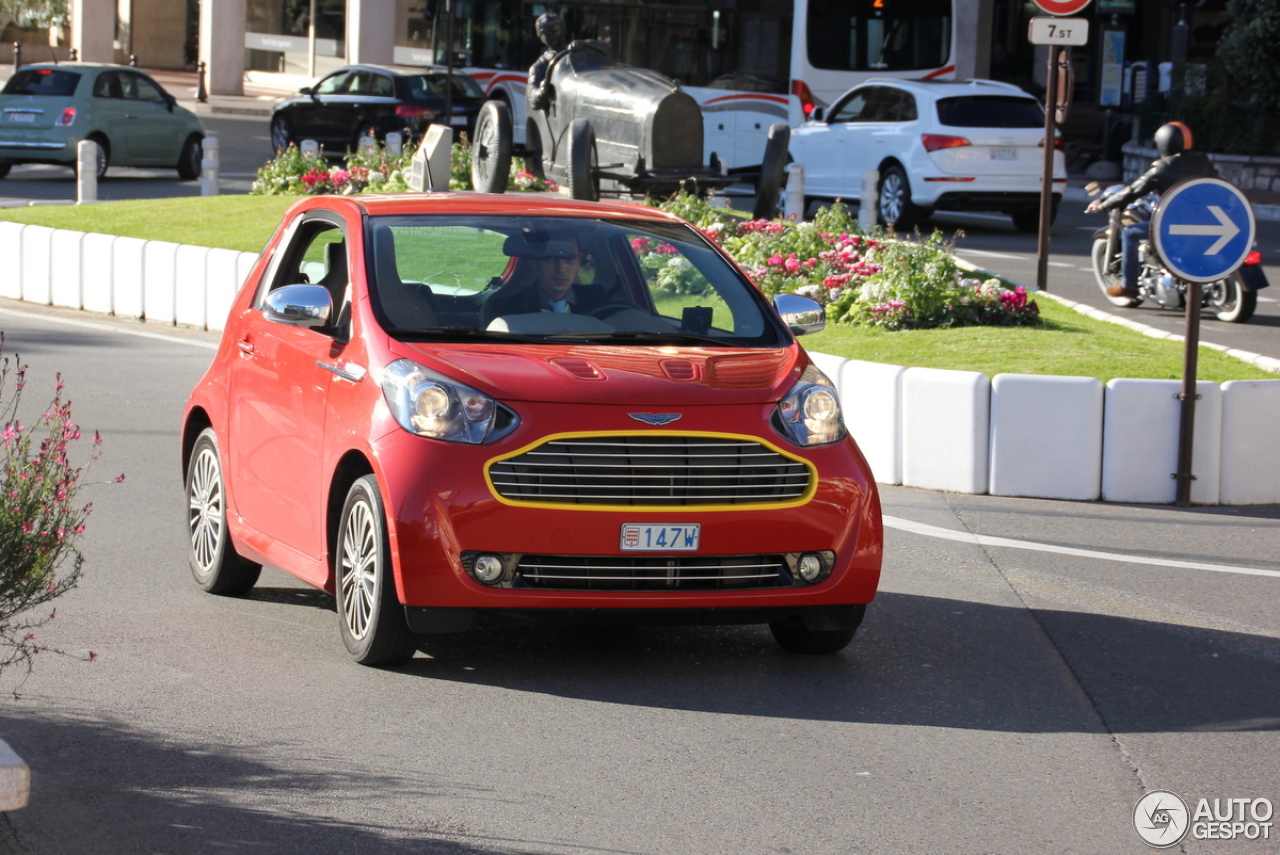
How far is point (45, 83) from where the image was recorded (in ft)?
95.5

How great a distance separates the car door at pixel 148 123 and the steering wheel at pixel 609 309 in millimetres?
23837

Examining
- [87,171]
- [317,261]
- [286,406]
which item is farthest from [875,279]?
[87,171]

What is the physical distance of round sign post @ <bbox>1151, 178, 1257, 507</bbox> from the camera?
1006 centimetres

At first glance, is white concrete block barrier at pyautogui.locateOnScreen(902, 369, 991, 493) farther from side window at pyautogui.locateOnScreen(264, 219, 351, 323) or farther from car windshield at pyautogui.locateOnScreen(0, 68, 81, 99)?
car windshield at pyautogui.locateOnScreen(0, 68, 81, 99)

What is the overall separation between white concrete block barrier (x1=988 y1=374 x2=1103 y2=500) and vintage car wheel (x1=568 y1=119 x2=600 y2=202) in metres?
10.2

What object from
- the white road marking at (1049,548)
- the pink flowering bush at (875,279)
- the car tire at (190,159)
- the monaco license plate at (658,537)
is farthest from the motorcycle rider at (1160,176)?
the car tire at (190,159)

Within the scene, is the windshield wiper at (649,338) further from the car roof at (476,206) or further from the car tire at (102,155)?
the car tire at (102,155)

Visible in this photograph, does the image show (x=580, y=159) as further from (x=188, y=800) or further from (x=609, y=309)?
(x=188, y=800)

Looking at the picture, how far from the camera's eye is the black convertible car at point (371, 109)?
32875mm

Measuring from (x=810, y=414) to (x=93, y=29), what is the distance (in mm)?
50150

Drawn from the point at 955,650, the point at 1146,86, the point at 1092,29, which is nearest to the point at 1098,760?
the point at 955,650

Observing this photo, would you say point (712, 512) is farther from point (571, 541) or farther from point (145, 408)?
point (145, 408)

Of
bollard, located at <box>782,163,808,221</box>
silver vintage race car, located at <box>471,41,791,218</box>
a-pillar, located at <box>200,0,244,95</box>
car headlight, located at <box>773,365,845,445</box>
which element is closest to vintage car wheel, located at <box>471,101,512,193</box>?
silver vintage race car, located at <box>471,41,791,218</box>

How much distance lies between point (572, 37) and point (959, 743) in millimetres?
24809
